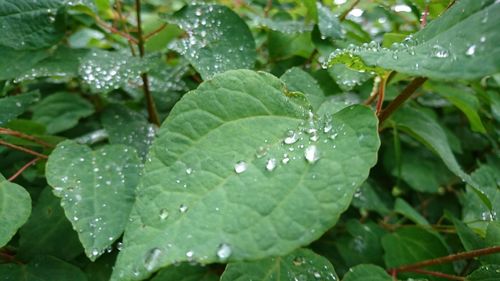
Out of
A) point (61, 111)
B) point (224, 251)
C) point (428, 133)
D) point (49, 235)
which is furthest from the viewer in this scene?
point (61, 111)

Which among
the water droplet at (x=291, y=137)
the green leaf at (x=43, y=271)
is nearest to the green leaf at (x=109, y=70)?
the green leaf at (x=43, y=271)

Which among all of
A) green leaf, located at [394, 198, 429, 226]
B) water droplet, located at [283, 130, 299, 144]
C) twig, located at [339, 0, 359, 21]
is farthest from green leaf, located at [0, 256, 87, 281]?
twig, located at [339, 0, 359, 21]

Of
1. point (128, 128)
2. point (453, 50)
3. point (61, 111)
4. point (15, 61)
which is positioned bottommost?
point (61, 111)

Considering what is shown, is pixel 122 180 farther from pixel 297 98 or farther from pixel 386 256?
pixel 386 256

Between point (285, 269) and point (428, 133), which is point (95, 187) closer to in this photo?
point (285, 269)

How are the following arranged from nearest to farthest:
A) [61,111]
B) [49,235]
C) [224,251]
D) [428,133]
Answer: [224,251] < [49,235] < [428,133] < [61,111]

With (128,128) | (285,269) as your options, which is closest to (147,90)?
(128,128)

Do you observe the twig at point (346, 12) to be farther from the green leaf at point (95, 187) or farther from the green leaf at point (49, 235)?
the green leaf at point (49, 235)

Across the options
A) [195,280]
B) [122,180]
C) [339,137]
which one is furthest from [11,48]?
[339,137]
